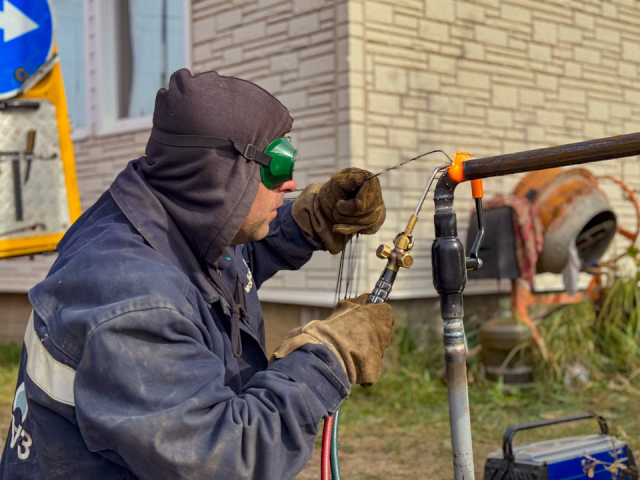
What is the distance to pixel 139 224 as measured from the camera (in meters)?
1.66

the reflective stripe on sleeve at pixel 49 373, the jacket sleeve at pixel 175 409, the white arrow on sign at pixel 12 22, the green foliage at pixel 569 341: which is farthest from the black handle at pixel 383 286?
the green foliage at pixel 569 341

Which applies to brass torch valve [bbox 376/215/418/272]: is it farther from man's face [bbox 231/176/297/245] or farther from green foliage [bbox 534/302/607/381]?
green foliage [bbox 534/302/607/381]

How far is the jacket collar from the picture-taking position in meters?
1.68

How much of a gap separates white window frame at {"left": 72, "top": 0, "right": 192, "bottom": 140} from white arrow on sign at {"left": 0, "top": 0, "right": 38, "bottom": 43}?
3779 mm

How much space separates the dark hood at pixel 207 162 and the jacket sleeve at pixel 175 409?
0.29m

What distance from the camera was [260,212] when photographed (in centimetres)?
186

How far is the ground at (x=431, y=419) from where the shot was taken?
3.99 m

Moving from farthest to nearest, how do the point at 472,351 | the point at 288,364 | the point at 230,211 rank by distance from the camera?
the point at 472,351
the point at 230,211
the point at 288,364

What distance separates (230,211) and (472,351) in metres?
4.15

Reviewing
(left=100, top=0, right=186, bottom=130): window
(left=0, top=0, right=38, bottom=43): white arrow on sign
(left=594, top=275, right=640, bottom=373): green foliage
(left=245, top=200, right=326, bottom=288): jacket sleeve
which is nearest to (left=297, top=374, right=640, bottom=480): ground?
(left=594, top=275, right=640, bottom=373): green foliage

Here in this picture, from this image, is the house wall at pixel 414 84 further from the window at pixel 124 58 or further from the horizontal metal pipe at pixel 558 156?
the horizontal metal pipe at pixel 558 156

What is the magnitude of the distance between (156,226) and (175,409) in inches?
18.5

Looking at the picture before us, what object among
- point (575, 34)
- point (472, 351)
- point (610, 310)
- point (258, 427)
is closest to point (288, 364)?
point (258, 427)

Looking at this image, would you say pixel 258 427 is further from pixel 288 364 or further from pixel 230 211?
pixel 230 211
